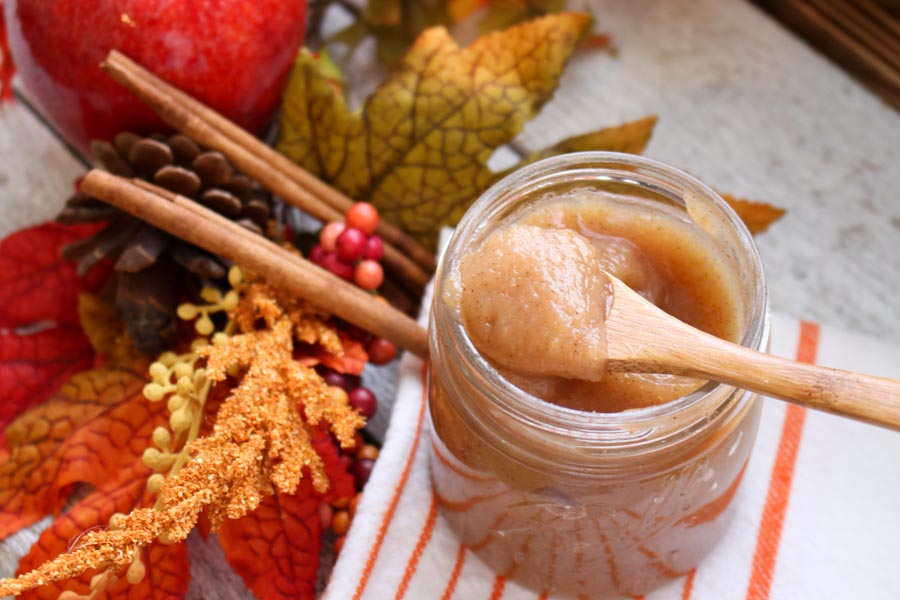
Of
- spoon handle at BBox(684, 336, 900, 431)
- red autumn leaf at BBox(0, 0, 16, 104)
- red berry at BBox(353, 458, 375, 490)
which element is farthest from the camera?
red autumn leaf at BBox(0, 0, 16, 104)

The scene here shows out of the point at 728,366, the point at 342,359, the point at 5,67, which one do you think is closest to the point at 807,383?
the point at 728,366

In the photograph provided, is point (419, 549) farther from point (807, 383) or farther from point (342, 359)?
point (807, 383)

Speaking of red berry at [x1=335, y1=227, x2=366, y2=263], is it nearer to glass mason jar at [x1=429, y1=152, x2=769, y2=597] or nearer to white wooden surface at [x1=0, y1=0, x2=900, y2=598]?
glass mason jar at [x1=429, y1=152, x2=769, y2=597]

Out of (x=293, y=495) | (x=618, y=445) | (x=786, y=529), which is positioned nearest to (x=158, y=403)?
(x=293, y=495)

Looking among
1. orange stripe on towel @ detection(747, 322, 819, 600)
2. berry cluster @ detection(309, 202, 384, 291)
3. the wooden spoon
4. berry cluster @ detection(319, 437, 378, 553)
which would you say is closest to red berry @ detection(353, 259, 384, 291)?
berry cluster @ detection(309, 202, 384, 291)

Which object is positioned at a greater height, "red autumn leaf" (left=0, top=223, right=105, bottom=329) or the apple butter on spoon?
the apple butter on spoon

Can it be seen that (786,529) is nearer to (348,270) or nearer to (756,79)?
(348,270)
